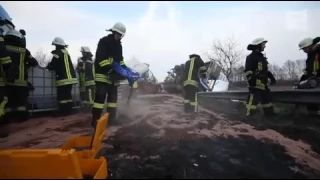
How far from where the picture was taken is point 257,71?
651 centimetres

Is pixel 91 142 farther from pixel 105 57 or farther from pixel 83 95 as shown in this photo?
pixel 83 95

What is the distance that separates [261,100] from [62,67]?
15.7 feet

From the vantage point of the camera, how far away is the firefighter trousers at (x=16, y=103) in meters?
5.95

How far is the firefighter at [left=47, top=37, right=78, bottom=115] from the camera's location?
23.2 feet

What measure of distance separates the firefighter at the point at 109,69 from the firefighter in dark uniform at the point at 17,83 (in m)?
1.91

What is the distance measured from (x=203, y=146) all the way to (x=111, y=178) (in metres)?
1.35

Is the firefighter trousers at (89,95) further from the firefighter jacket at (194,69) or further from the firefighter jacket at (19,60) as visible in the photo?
the firefighter jacket at (194,69)

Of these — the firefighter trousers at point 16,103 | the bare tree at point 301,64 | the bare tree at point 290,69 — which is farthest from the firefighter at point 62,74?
the bare tree at point 290,69

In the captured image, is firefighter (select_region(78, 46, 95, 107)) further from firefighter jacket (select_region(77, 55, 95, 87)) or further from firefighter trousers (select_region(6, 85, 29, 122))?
firefighter trousers (select_region(6, 85, 29, 122))

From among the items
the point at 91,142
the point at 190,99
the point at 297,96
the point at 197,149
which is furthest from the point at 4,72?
the point at 297,96

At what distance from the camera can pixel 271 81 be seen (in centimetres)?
676

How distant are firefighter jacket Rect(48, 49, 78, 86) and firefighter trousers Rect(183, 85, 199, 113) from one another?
2907 mm

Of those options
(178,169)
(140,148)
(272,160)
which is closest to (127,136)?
(140,148)

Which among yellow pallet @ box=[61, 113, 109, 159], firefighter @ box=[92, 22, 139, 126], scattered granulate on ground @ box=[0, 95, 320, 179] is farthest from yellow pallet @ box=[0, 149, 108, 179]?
firefighter @ box=[92, 22, 139, 126]
